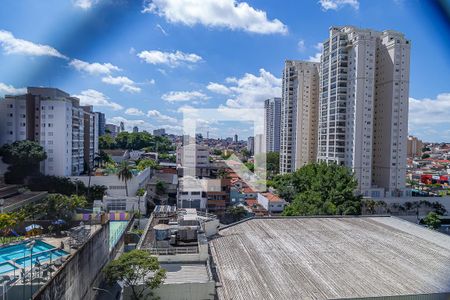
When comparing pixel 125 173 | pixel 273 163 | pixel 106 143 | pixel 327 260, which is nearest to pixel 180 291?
pixel 327 260

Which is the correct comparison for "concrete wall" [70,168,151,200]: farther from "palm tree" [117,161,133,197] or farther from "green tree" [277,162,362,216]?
"green tree" [277,162,362,216]

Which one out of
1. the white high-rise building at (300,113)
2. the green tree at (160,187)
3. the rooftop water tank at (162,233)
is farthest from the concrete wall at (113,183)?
the white high-rise building at (300,113)

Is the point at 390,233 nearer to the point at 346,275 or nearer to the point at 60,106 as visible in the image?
the point at 346,275

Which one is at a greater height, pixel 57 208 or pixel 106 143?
pixel 106 143

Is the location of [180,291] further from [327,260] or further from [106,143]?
[106,143]

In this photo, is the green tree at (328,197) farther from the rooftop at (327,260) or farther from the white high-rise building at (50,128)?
the white high-rise building at (50,128)

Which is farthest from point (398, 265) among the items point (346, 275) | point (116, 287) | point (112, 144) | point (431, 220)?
point (112, 144)
